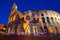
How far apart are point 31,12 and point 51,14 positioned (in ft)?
39.6

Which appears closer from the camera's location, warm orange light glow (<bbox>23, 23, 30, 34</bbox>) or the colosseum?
the colosseum

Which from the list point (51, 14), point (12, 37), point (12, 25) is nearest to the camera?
point (12, 37)

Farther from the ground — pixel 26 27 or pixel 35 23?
pixel 35 23

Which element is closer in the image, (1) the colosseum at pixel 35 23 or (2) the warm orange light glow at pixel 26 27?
(1) the colosseum at pixel 35 23

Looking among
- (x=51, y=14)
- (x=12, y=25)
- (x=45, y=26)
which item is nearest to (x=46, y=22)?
(x=45, y=26)

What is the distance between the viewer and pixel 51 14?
73062 millimetres

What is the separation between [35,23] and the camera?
63625mm

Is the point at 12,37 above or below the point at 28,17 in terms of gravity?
below

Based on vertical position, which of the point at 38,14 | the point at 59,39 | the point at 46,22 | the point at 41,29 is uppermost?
the point at 38,14

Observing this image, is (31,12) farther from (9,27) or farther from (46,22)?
(9,27)

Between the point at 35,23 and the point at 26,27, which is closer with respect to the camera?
the point at 35,23

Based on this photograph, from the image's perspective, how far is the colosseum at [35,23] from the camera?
61438 millimetres

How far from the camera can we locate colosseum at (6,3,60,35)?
6144 centimetres

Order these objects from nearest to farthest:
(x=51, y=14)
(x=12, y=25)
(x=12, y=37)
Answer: (x=12, y=37)
(x=12, y=25)
(x=51, y=14)
